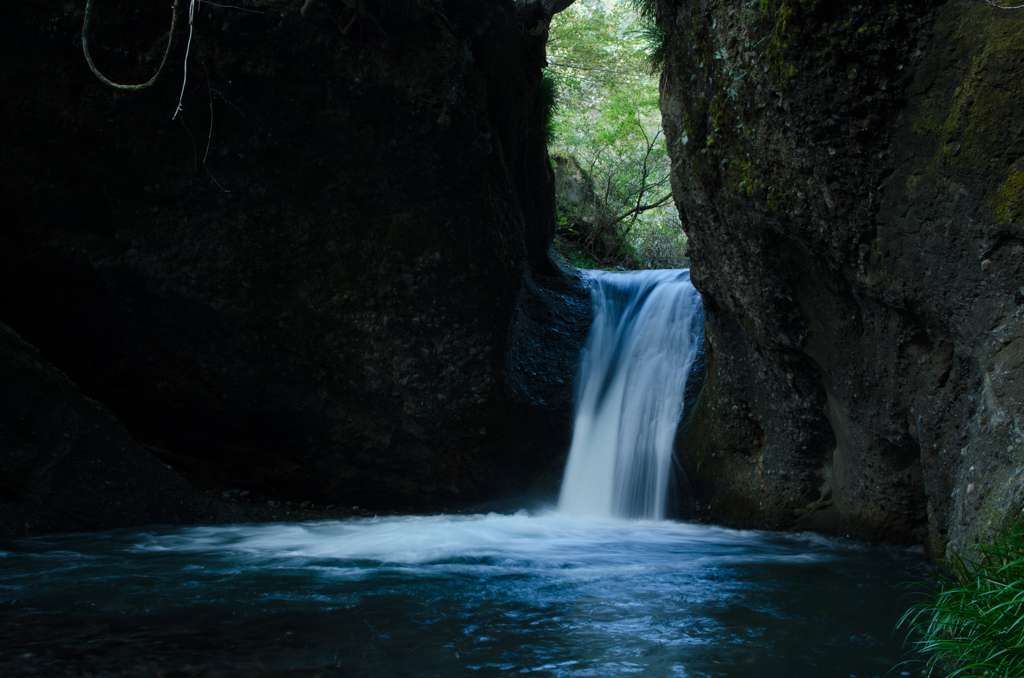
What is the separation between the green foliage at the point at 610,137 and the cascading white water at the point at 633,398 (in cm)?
570

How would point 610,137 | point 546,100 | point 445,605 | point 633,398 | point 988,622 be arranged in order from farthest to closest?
point 610,137 < point 546,100 < point 633,398 < point 445,605 < point 988,622

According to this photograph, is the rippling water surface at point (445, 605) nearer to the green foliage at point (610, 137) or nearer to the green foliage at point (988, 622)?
the green foliage at point (988, 622)

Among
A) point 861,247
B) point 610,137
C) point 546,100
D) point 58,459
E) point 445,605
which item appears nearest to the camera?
point 445,605

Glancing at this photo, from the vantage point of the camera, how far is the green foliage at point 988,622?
217cm

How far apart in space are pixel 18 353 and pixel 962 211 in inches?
258

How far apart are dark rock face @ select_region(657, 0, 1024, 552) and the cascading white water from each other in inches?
38.3

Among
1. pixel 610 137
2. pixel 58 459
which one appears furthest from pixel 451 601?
pixel 610 137

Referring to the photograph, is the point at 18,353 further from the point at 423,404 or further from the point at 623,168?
the point at 623,168

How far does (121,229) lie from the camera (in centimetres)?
624

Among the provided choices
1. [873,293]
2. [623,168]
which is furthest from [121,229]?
[623,168]

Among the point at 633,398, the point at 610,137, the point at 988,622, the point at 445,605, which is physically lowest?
the point at 445,605

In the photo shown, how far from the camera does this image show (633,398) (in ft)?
25.2

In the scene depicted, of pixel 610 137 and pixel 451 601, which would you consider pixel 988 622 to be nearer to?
pixel 451 601

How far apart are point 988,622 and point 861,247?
8.35 ft
